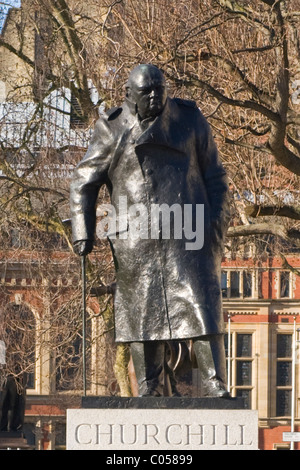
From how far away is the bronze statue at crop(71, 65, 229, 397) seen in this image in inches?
410

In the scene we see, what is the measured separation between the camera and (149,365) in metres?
10.5

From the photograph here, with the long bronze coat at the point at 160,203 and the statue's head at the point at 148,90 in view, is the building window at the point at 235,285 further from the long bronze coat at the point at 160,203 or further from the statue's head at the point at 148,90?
the statue's head at the point at 148,90

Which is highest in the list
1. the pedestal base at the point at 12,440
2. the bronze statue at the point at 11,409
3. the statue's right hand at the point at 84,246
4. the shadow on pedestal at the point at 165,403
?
the statue's right hand at the point at 84,246

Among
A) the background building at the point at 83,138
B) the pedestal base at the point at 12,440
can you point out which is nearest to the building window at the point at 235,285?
the background building at the point at 83,138

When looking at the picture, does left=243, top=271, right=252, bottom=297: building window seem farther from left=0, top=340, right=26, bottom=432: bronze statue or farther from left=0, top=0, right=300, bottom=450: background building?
left=0, top=340, right=26, bottom=432: bronze statue

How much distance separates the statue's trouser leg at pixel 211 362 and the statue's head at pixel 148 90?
4.93 feet

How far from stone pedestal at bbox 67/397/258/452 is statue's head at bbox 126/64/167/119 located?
1950mm

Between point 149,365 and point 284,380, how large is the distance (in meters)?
47.6

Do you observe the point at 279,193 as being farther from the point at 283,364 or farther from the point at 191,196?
the point at 283,364

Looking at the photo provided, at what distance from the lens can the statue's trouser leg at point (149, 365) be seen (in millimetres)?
10492

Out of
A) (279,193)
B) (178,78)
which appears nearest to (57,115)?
(279,193)

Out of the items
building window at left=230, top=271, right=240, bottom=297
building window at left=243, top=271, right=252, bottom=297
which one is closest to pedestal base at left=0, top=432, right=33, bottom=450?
building window at left=230, top=271, right=240, bottom=297
